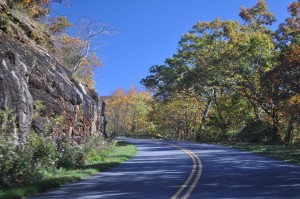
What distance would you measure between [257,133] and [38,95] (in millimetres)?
27531

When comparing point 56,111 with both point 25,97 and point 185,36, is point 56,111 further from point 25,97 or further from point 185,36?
point 185,36

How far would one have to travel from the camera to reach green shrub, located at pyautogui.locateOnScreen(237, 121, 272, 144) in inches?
1515

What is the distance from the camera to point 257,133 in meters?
39.1

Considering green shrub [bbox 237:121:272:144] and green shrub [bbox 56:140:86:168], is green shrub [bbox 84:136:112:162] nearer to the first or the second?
green shrub [bbox 56:140:86:168]

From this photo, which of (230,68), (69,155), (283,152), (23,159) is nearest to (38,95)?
(69,155)

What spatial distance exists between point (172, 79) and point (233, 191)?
124 ft

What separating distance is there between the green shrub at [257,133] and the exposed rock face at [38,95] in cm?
2133

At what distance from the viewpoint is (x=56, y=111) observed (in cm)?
1738

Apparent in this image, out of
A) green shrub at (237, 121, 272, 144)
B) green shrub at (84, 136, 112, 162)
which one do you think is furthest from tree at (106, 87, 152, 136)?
green shrub at (84, 136, 112, 162)

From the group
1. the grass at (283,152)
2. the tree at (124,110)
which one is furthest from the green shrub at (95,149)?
the tree at (124,110)

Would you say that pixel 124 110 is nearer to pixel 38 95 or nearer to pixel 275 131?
pixel 275 131

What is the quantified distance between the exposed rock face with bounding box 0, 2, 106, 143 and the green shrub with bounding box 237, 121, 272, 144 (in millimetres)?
21332

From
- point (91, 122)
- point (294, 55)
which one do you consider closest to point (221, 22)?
point (294, 55)

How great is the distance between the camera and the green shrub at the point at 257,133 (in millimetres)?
38469
